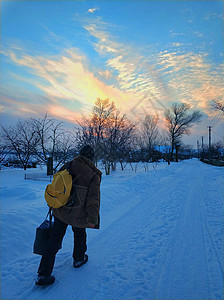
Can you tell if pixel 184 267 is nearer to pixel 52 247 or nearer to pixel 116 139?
pixel 52 247

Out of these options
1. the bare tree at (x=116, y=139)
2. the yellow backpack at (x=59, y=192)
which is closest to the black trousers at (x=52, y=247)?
the yellow backpack at (x=59, y=192)

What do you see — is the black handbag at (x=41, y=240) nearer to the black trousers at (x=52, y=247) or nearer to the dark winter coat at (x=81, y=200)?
the black trousers at (x=52, y=247)

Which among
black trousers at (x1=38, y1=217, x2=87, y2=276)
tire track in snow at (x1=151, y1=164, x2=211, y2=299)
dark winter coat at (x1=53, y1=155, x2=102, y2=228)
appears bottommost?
tire track in snow at (x1=151, y1=164, x2=211, y2=299)

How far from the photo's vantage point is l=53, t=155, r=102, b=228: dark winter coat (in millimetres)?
2312

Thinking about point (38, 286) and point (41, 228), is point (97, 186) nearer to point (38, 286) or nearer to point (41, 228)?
point (41, 228)

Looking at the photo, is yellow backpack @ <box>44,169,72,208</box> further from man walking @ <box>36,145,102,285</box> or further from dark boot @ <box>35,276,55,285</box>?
dark boot @ <box>35,276,55,285</box>

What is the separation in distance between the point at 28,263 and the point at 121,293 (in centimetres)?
153

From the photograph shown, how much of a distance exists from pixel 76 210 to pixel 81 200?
0.46 ft

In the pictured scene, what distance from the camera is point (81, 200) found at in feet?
7.73

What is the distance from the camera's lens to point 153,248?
315 centimetres

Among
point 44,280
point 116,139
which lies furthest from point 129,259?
point 116,139

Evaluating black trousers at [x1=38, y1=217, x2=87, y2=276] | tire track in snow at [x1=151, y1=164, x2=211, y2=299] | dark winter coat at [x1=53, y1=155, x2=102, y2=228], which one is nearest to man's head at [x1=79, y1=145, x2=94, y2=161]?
dark winter coat at [x1=53, y1=155, x2=102, y2=228]

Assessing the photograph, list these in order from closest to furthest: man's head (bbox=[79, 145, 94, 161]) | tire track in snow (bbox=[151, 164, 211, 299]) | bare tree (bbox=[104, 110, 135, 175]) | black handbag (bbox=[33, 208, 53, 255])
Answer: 1. tire track in snow (bbox=[151, 164, 211, 299])
2. black handbag (bbox=[33, 208, 53, 255])
3. man's head (bbox=[79, 145, 94, 161])
4. bare tree (bbox=[104, 110, 135, 175])

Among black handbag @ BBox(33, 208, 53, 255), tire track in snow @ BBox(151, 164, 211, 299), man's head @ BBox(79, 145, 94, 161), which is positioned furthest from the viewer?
man's head @ BBox(79, 145, 94, 161)
